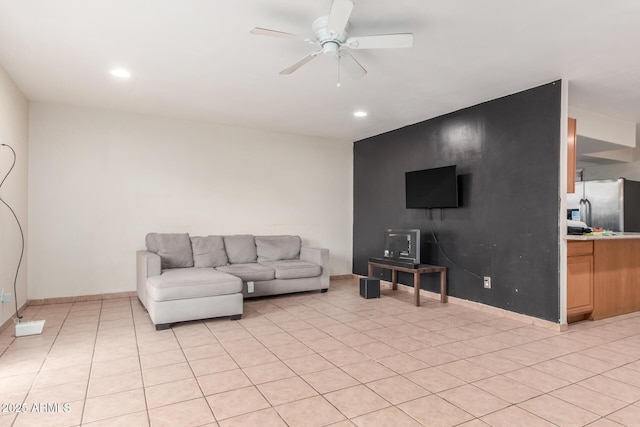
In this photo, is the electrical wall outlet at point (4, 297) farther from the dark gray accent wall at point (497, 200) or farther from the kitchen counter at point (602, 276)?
the kitchen counter at point (602, 276)

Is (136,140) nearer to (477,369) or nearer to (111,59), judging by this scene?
(111,59)

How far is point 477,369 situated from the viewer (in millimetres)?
2695

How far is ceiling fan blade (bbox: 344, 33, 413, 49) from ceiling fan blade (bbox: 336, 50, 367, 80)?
0.18m

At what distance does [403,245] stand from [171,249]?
3.01 meters

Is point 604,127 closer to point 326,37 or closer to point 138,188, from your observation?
→ point 326,37

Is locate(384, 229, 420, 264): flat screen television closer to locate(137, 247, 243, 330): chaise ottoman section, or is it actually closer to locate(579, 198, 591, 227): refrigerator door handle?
locate(137, 247, 243, 330): chaise ottoman section

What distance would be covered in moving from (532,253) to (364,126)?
2.89 meters

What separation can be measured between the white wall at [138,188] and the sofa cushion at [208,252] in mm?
447

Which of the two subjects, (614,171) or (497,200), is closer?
(497,200)

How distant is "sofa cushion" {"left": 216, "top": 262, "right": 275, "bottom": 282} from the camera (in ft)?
15.4

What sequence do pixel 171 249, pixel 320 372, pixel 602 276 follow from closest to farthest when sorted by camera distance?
pixel 320 372 → pixel 602 276 → pixel 171 249

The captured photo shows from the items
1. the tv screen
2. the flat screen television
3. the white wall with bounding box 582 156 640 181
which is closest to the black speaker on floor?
the flat screen television

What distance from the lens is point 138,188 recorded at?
5066 mm

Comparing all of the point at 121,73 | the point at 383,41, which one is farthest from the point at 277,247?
the point at 383,41
